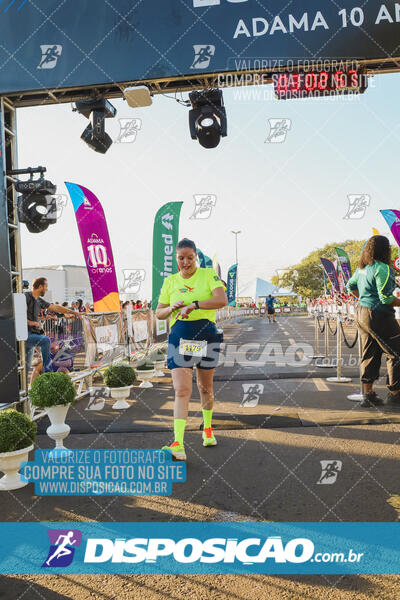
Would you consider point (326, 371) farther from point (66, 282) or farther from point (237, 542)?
point (66, 282)

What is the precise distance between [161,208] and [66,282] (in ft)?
131

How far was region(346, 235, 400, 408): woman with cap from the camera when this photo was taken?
20.1ft

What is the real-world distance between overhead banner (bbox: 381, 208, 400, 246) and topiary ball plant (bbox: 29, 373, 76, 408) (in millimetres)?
13673

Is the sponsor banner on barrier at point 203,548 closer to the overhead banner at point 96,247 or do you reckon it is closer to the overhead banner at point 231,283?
the overhead banner at point 96,247

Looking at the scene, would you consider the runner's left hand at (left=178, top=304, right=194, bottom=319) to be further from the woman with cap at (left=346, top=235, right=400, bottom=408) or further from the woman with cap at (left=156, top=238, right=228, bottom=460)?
the woman with cap at (left=346, top=235, right=400, bottom=408)

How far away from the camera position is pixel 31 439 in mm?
4242

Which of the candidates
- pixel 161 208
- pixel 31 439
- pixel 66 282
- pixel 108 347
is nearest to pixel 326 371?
pixel 108 347

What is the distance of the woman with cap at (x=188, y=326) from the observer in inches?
176

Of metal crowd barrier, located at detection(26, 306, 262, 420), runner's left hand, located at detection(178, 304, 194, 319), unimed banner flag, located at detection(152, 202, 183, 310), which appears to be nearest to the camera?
runner's left hand, located at detection(178, 304, 194, 319)

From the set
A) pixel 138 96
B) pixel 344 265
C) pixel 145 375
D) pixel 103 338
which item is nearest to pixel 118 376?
pixel 103 338

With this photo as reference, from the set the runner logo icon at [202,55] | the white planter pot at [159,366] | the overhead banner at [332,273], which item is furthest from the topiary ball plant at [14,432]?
the overhead banner at [332,273]

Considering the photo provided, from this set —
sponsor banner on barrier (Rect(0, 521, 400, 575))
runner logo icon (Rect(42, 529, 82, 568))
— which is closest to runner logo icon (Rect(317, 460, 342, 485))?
sponsor banner on barrier (Rect(0, 521, 400, 575))

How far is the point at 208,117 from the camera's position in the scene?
22.0 feet

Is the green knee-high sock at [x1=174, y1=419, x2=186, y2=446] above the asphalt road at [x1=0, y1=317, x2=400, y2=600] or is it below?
above
